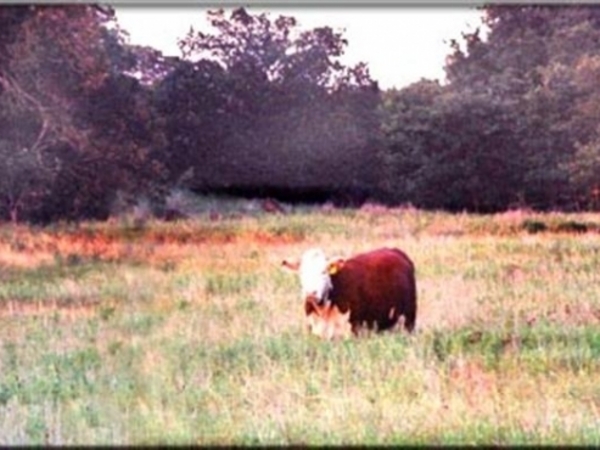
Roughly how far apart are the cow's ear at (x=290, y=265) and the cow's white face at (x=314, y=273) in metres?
0.01

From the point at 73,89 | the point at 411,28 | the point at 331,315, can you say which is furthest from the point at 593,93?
the point at 73,89

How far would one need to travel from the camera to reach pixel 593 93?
14.7 feet

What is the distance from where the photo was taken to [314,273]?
457cm

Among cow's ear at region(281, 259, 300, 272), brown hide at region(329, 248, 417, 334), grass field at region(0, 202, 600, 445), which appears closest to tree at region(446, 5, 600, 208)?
grass field at region(0, 202, 600, 445)

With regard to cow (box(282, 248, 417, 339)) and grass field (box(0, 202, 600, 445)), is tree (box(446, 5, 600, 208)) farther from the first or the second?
cow (box(282, 248, 417, 339))

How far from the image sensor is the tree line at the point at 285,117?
14.7 feet

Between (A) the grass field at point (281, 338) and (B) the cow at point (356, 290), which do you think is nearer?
(A) the grass field at point (281, 338)

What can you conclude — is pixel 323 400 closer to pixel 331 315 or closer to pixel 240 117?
pixel 331 315

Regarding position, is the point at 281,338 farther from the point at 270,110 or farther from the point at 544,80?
the point at 544,80

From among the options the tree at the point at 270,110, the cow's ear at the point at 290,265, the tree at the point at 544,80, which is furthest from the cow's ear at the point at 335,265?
the tree at the point at 544,80

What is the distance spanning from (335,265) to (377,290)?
17 cm

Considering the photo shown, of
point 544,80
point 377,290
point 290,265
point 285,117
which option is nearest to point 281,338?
point 290,265

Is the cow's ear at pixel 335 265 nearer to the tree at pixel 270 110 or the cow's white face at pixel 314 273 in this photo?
the cow's white face at pixel 314 273

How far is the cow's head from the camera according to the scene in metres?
4.55
